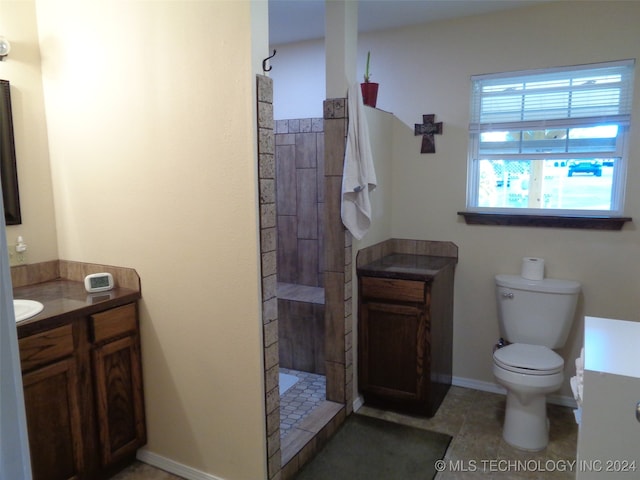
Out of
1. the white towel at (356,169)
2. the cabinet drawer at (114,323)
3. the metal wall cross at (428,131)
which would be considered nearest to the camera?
the cabinet drawer at (114,323)

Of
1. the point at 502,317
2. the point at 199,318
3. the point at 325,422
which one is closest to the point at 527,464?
the point at 502,317

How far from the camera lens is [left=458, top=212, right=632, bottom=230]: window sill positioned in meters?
2.51

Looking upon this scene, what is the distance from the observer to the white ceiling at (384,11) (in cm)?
255

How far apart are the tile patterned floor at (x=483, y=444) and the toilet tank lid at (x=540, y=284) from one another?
0.74m

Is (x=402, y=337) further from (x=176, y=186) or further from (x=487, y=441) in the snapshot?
(x=176, y=186)

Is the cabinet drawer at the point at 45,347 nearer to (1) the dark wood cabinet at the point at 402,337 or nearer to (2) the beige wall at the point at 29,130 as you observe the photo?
(2) the beige wall at the point at 29,130

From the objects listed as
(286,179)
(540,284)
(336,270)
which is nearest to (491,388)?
(540,284)

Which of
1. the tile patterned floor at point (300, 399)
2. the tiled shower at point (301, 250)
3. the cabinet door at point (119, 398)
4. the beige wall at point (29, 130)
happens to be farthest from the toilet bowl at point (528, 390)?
the beige wall at point (29, 130)

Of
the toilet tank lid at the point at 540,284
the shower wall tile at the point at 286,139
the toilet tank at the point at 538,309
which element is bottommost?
the toilet tank at the point at 538,309

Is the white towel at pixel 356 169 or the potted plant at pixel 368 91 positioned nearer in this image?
the white towel at pixel 356 169

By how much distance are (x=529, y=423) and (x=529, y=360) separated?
0.32 m

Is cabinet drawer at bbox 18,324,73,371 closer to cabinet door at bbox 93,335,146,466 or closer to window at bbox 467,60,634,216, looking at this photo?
cabinet door at bbox 93,335,146,466

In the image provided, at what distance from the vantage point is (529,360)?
234 centimetres

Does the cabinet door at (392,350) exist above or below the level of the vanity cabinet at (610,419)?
below
